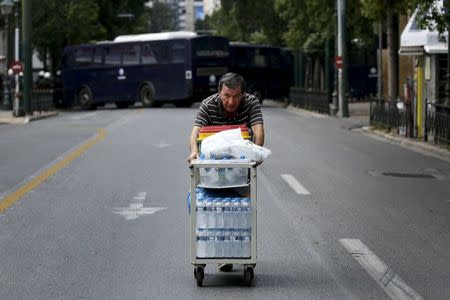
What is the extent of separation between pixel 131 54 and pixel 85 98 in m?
4.12

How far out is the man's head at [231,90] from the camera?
28.1ft

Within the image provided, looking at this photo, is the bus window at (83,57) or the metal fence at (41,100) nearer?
the metal fence at (41,100)

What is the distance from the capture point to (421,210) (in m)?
13.6

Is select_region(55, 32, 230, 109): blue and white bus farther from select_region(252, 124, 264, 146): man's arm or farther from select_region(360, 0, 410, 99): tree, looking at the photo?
select_region(252, 124, 264, 146): man's arm

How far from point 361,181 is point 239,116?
8.67 metres

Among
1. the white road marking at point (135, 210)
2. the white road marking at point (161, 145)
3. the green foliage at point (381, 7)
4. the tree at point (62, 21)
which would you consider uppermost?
the tree at point (62, 21)

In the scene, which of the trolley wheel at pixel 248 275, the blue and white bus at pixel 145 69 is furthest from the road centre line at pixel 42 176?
the blue and white bus at pixel 145 69

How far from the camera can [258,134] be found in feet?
28.7

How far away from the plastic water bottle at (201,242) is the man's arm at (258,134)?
0.87m

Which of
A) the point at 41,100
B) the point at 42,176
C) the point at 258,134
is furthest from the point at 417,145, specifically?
the point at 41,100

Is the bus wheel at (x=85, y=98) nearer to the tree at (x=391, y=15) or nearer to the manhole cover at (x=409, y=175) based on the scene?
the tree at (x=391, y=15)

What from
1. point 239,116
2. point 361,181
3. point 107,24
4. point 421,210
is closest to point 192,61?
point 107,24

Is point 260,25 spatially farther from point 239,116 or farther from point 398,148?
point 239,116

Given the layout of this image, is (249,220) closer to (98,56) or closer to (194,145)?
(194,145)
